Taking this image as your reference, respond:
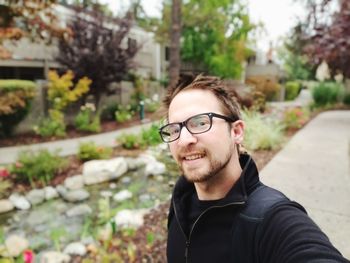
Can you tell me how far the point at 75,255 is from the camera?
379 centimetres

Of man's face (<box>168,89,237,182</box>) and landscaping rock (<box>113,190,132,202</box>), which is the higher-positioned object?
man's face (<box>168,89,237,182</box>)

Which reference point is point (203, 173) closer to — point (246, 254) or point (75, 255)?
point (246, 254)

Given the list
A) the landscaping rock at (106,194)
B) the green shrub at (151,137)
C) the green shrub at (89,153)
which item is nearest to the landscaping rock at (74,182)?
the landscaping rock at (106,194)

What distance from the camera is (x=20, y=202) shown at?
18.6 ft

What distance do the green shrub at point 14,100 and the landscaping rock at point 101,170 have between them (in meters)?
3.54

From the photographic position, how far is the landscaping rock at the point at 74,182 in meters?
6.41

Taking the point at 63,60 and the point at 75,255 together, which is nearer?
the point at 75,255

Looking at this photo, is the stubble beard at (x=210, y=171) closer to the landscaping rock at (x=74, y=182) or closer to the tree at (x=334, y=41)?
the landscaping rock at (x=74, y=182)

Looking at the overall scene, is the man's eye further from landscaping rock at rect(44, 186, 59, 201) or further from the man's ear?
landscaping rock at rect(44, 186, 59, 201)

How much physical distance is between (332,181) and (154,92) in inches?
579

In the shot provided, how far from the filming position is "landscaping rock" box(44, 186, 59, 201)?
6.02 m

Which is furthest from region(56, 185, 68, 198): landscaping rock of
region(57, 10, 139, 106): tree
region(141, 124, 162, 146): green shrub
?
region(57, 10, 139, 106): tree

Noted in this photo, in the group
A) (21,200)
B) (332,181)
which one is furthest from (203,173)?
(21,200)

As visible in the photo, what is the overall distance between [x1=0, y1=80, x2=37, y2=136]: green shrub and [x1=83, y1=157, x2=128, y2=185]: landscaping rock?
354 centimetres
